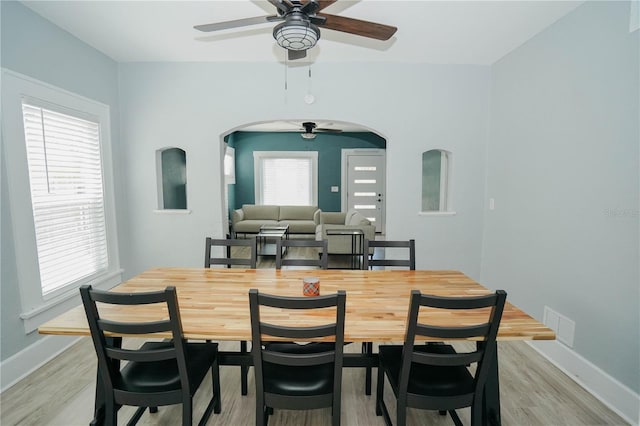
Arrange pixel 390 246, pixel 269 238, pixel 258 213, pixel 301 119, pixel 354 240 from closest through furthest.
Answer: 1. pixel 390 246
2. pixel 301 119
3. pixel 354 240
4. pixel 269 238
5. pixel 258 213

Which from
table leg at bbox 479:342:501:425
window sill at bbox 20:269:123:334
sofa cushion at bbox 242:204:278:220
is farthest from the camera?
sofa cushion at bbox 242:204:278:220

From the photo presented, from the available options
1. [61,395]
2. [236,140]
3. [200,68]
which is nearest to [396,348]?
[61,395]

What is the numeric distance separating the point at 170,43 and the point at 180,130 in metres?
0.87

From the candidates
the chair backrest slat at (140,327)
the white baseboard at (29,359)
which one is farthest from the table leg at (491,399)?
the white baseboard at (29,359)

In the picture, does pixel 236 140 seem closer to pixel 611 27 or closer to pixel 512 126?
pixel 512 126

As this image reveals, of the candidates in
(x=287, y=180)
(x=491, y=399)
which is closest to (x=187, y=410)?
(x=491, y=399)

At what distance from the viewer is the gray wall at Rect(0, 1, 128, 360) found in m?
2.11

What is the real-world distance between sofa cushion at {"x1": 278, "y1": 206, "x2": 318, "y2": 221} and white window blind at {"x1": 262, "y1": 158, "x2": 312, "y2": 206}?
57 cm

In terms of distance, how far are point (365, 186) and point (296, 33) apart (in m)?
6.45

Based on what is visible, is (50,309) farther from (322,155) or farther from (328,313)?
(322,155)

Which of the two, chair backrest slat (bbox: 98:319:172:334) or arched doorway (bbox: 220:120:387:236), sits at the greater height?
arched doorway (bbox: 220:120:387:236)

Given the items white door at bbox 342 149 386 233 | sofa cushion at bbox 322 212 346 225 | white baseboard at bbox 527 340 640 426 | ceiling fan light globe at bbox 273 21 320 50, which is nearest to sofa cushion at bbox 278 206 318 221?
sofa cushion at bbox 322 212 346 225

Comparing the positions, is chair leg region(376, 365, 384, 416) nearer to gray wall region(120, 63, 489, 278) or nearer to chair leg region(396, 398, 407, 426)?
chair leg region(396, 398, 407, 426)

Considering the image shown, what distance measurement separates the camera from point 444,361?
4.42 feet
